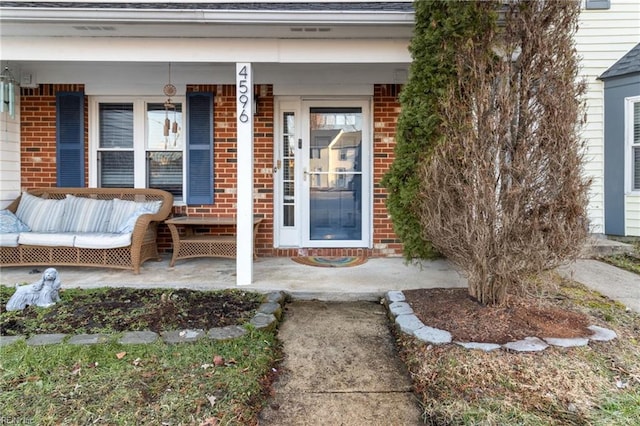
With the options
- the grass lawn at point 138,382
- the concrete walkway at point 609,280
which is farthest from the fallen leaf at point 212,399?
the concrete walkway at point 609,280

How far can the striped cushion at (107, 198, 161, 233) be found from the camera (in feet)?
15.7

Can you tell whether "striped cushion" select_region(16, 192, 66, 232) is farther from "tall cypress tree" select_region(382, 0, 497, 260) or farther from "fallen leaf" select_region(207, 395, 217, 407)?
"tall cypress tree" select_region(382, 0, 497, 260)

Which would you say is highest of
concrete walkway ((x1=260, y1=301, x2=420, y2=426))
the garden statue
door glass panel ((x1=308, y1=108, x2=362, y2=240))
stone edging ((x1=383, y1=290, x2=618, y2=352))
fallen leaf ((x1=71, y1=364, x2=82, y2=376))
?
door glass panel ((x1=308, y1=108, x2=362, y2=240))

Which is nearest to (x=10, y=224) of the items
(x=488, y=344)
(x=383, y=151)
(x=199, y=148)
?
(x=199, y=148)

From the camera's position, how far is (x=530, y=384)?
208 centimetres

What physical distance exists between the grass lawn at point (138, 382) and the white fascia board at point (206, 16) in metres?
2.71

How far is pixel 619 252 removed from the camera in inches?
204

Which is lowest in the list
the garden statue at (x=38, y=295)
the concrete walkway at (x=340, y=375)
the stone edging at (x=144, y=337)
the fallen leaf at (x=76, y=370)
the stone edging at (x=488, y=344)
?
the concrete walkway at (x=340, y=375)

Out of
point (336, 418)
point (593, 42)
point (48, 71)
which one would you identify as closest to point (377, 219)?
point (336, 418)

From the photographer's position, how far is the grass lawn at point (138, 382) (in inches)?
72.7

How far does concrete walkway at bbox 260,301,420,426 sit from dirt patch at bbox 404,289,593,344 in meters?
0.40

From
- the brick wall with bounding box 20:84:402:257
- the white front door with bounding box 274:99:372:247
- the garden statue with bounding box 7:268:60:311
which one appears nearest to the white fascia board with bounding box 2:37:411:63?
the brick wall with bounding box 20:84:402:257

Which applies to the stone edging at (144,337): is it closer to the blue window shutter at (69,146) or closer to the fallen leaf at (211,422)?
the fallen leaf at (211,422)

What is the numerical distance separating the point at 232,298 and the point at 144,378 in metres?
1.34
